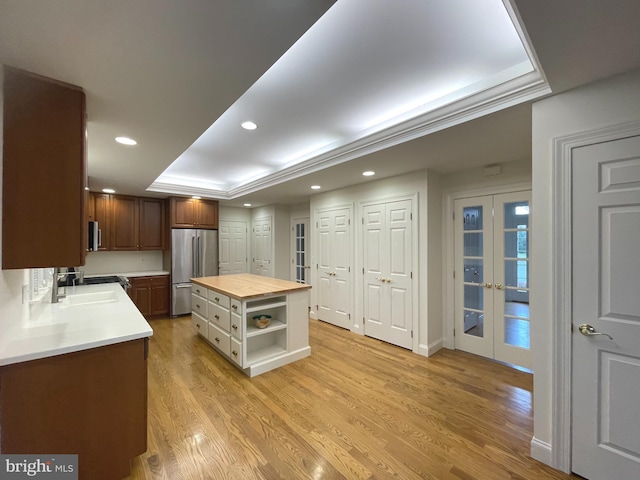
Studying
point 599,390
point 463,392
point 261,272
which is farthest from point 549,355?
point 261,272

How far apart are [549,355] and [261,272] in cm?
551

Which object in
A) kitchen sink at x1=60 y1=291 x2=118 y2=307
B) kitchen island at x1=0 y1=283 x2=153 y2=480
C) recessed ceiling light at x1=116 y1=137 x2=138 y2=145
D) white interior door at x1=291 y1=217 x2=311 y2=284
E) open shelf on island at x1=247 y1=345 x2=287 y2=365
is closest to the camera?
kitchen island at x1=0 y1=283 x2=153 y2=480

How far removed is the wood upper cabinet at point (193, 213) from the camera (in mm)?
4984

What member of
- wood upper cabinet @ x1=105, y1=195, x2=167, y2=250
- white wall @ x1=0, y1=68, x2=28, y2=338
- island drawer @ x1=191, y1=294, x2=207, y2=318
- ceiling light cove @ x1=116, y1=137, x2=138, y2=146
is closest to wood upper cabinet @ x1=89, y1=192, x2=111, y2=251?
wood upper cabinet @ x1=105, y1=195, x2=167, y2=250

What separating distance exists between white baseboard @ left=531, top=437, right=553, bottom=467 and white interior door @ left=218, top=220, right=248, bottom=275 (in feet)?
19.1

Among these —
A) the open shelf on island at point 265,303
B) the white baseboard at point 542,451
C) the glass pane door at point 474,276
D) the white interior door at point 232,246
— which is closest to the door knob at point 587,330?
the white baseboard at point 542,451

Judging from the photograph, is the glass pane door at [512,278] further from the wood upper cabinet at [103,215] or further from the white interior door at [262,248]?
the wood upper cabinet at [103,215]

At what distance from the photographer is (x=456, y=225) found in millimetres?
3408

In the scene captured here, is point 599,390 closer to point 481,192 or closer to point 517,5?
point 517,5

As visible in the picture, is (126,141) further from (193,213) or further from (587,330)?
(587,330)

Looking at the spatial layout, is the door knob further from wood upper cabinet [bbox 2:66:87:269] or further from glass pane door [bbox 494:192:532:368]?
wood upper cabinet [bbox 2:66:87:269]

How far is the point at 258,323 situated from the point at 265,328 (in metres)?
0.10

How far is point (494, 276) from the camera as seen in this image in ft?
10.1

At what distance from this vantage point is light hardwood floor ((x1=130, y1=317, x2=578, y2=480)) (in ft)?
5.44
